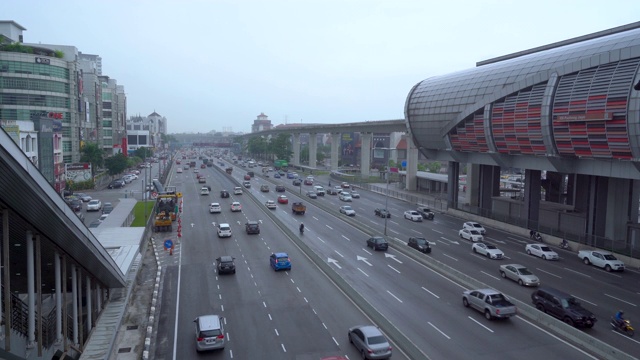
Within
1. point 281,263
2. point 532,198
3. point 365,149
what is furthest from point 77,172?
point 532,198

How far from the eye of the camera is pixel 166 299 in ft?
86.7

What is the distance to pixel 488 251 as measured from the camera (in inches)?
1449

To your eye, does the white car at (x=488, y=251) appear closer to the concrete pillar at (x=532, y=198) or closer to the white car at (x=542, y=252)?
the white car at (x=542, y=252)

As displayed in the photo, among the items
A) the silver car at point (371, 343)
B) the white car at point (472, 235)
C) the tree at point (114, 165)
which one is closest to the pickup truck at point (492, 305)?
the silver car at point (371, 343)

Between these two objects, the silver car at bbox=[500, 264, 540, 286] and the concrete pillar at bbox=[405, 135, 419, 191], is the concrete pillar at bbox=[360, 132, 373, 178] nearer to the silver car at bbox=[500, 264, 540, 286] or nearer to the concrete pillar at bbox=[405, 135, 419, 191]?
the concrete pillar at bbox=[405, 135, 419, 191]

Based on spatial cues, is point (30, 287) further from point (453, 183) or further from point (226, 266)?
point (453, 183)

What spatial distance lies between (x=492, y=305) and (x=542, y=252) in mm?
16605

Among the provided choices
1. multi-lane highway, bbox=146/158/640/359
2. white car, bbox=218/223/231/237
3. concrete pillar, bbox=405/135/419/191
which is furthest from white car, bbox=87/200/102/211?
concrete pillar, bbox=405/135/419/191

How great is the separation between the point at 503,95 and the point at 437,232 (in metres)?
15.6

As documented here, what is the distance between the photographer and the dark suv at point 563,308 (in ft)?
71.7

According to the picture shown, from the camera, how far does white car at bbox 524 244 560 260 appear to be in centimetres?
3662

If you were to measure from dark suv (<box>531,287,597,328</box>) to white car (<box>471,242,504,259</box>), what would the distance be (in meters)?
11.5

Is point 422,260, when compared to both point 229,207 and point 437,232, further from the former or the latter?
point 229,207

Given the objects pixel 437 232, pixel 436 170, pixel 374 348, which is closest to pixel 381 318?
pixel 374 348
